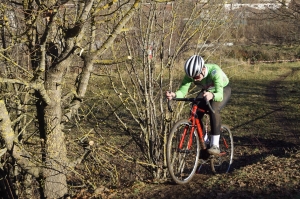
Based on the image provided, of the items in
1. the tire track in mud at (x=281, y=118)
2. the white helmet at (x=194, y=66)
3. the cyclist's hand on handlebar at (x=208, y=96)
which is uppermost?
the white helmet at (x=194, y=66)

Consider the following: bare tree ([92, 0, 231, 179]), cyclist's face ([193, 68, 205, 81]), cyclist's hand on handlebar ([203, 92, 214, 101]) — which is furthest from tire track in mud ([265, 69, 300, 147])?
cyclist's hand on handlebar ([203, 92, 214, 101])

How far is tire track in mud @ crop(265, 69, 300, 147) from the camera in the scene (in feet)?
37.8

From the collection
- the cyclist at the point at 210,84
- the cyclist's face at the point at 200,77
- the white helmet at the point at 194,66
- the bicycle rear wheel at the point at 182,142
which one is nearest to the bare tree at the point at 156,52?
the bicycle rear wheel at the point at 182,142

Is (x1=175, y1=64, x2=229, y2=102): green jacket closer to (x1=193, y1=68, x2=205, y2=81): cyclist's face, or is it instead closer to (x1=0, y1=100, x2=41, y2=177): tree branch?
(x1=193, y1=68, x2=205, y2=81): cyclist's face

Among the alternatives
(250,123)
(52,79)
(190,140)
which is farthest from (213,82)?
(250,123)

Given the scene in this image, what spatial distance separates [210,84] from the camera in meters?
6.03

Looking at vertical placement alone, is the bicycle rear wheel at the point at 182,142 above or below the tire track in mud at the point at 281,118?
above

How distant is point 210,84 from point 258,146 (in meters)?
5.66

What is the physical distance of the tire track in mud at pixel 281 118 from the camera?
1151 cm

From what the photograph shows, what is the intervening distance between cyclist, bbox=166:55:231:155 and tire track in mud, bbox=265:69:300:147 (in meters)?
5.53

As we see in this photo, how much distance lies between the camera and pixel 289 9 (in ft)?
53.1

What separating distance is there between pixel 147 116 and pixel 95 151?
99 cm

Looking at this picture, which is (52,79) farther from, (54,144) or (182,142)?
(182,142)

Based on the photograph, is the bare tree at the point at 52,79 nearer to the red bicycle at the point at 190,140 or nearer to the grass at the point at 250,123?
the grass at the point at 250,123
